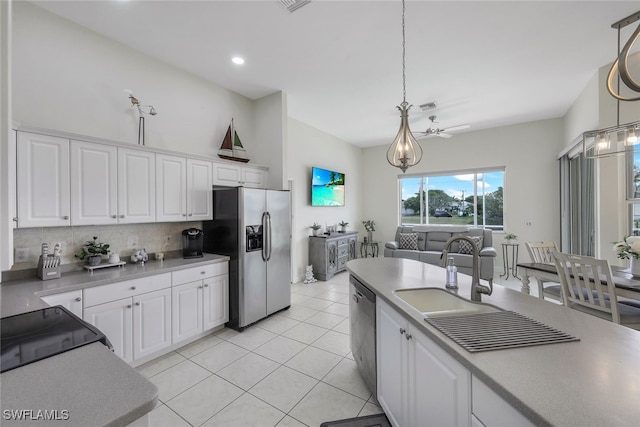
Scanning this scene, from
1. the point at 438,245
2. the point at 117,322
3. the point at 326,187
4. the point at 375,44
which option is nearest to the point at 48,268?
the point at 117,322

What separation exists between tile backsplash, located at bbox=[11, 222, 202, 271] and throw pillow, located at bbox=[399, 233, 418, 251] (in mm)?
4315

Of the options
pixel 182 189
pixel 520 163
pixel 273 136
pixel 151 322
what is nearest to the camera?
pixel 151 322

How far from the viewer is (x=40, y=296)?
180 centimetres

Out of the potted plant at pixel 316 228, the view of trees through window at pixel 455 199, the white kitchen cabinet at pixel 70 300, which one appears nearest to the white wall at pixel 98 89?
the white kitchen cabinet at pixel 70 300

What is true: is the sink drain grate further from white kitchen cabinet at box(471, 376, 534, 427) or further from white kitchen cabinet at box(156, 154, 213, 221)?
white kitchen cabinet at box(156, 154, 213, 221)

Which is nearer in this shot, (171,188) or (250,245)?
(171,188)

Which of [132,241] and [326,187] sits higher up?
[326,187]

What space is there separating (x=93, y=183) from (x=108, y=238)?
0.62m

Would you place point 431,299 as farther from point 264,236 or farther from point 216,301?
point 216,301

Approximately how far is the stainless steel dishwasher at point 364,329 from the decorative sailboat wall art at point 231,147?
8.03ft

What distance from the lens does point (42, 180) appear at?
203 cm

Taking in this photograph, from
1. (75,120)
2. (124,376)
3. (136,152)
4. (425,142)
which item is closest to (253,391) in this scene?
(124,376)

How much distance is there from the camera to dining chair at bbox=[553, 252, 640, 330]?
2074mm

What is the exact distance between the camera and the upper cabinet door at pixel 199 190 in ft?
9.97
